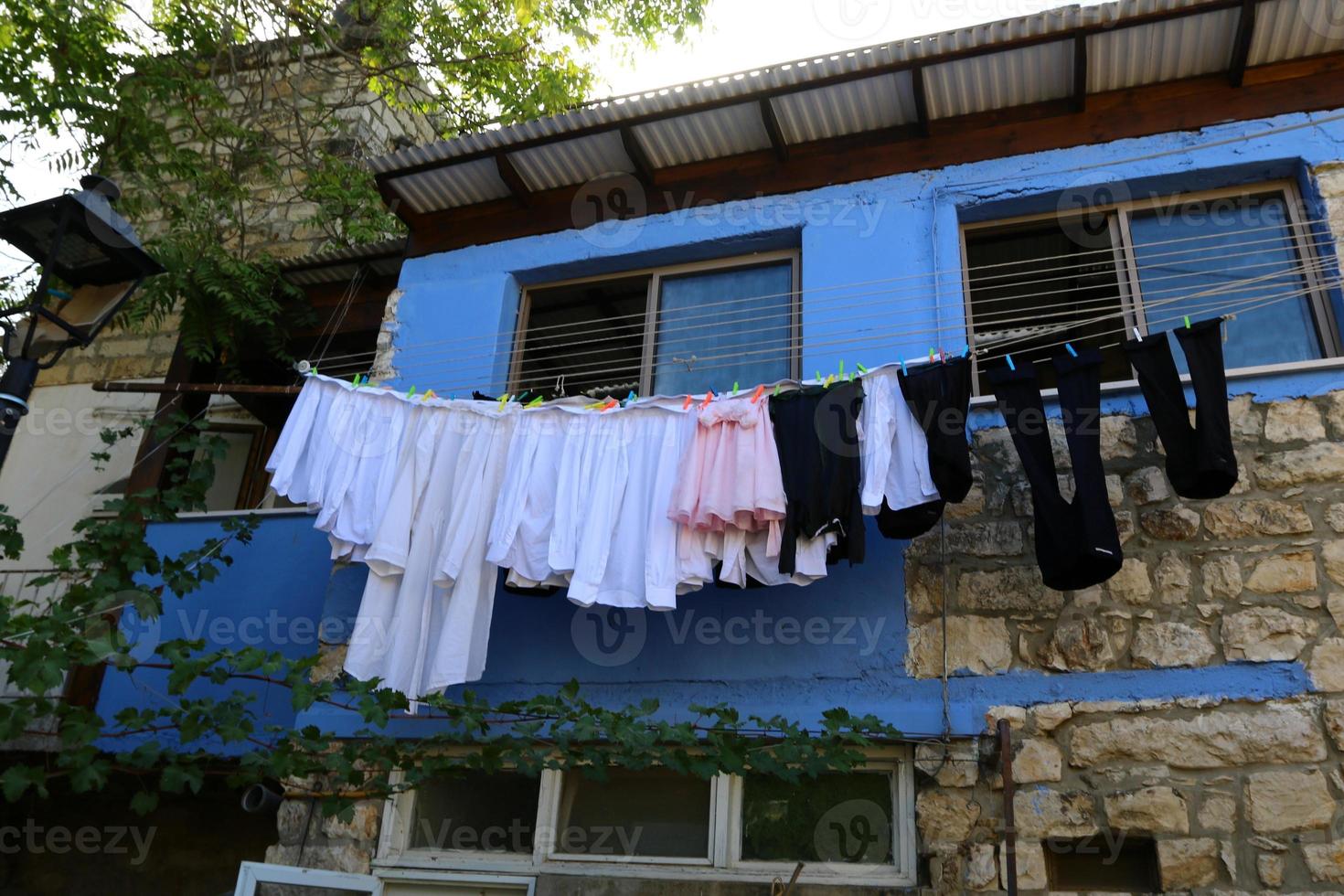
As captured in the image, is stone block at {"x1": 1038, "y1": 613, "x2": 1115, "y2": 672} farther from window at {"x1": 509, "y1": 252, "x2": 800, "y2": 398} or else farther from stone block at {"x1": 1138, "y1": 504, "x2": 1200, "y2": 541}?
window at {"x1": 509, "y1": 252, "x2": 800, "y2": 398}

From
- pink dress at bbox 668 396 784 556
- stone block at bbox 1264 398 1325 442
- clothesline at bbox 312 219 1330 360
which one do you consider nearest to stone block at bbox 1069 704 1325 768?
stone block at bbox 1264 398 1325 442

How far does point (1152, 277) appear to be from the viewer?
5.32 meters

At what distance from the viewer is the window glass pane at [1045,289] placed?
5.39 m

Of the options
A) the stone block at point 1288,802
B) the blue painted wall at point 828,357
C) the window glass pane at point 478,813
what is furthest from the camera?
the window glass pane at point 478,813

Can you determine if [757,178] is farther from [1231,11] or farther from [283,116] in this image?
[283,116]

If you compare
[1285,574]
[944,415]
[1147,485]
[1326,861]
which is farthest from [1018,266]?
[1326,861]

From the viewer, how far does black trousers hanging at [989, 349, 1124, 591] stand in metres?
4.08

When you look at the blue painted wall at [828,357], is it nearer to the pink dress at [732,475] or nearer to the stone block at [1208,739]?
the stone block at [1208,739]

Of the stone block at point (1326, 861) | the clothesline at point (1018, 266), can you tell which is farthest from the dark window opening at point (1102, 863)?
the clothesline at point (1018, 266)

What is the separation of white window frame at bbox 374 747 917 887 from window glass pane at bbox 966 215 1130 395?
6.95 feet

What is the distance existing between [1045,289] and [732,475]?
2213 millimetres

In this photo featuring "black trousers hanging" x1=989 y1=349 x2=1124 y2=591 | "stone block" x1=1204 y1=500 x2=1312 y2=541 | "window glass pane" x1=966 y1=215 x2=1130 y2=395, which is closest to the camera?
"black trousers hanging" x1=989 y1=349 x2=1124 y2=591

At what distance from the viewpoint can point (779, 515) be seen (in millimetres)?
4594

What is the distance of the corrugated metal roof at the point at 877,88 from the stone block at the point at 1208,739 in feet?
10.6
